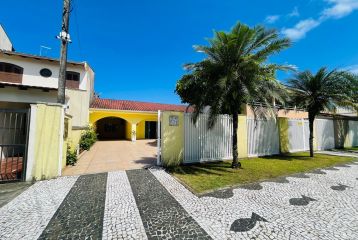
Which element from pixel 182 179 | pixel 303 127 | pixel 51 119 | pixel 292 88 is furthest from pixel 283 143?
pixel 51 119

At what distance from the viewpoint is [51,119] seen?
22.1ft

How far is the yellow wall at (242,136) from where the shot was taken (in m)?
11.2

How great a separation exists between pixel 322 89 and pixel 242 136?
5719 mm

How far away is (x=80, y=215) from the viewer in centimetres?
418

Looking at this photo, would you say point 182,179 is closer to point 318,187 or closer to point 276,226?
point 276,226

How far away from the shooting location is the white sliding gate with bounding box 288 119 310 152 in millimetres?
13961

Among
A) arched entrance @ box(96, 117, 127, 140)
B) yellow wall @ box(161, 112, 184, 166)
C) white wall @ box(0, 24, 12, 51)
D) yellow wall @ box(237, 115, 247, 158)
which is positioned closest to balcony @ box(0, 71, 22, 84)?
white wall @ box(0, 24, 12, 51)

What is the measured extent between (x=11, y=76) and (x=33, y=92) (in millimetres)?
6394

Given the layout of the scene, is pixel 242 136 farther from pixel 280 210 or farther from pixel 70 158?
pixel 70 158

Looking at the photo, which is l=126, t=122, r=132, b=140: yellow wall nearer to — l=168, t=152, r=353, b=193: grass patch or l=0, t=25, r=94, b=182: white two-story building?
l=0, t=25, r=94, b=182: white two-story building

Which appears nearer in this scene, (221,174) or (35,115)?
(35,115)

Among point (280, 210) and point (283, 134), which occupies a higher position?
point (283, 134)

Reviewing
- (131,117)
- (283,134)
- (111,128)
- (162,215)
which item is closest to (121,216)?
(162,215)

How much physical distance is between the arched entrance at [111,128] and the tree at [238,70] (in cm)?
2034
